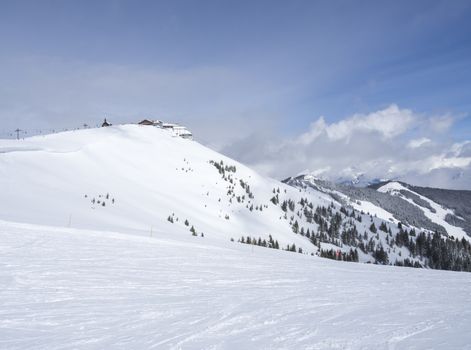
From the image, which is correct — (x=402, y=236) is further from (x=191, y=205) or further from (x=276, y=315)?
(x=276, y=315)

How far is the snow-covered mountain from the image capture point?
4022cm

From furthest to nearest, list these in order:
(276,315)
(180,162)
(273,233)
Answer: (180,162), (273,233), (276,315)

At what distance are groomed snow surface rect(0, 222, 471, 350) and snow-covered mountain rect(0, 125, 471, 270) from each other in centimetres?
1480

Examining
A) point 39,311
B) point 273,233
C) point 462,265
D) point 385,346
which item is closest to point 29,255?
point 39,311

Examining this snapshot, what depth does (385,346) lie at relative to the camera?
651 cm

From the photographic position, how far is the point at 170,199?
6725cm

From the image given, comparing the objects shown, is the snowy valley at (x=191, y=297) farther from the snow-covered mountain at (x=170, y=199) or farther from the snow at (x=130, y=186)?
the snow-covered mountain at (x=170, y=199)

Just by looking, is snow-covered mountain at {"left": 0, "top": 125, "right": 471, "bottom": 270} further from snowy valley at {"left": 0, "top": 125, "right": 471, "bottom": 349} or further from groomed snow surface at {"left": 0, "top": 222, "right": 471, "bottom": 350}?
groomed snow surface at {"left": 0, "top": 222, "right": 471, "bottom": 350}

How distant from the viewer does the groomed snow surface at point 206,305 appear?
6.77m

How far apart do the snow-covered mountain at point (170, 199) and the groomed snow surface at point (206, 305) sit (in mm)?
14798

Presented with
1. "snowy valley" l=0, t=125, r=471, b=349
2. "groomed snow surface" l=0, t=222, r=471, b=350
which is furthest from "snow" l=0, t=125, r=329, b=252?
"groomed snow surface" l=0, t=222, r=471, b=350

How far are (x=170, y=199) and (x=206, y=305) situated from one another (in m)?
58.8

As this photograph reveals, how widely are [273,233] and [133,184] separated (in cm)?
3296

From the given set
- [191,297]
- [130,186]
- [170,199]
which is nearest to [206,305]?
[191,297]
